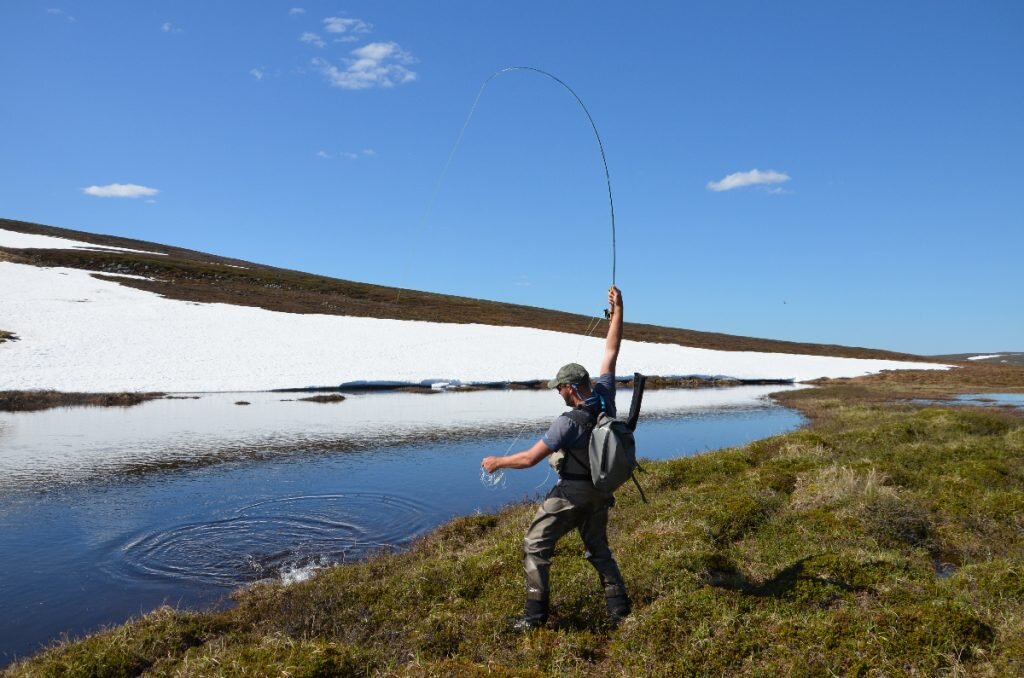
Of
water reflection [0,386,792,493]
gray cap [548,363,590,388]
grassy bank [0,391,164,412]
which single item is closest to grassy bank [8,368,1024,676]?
gray cap [548,363,590,388]

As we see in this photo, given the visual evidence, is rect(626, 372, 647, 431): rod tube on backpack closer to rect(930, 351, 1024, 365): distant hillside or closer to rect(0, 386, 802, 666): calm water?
rect(0, 386, 802, 666): calm water

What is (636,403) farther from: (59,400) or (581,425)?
(59,400)

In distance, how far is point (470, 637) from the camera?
7.28 metres

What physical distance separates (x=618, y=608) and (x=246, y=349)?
4516cm

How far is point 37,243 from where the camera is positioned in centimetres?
9350

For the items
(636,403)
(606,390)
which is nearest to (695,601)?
(636,403)

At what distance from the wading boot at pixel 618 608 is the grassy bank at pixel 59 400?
30.9 metres

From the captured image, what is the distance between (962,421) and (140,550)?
2273 centimetres

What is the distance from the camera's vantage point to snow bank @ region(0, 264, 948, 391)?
39156 mm

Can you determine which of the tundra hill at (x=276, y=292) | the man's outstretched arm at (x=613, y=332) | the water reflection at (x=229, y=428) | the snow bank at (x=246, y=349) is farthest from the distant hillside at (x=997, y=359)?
the man's outstretched arm at (x=613, y=332)

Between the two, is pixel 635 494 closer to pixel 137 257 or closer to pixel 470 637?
pixel 470 637

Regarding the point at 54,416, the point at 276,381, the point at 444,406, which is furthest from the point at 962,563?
the point at 276,381

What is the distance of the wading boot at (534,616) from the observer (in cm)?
723

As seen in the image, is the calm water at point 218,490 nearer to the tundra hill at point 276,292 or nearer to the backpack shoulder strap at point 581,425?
the backpack shoulder strap at point 581,425
